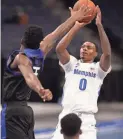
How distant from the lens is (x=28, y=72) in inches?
158

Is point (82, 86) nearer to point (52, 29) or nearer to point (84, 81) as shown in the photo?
point (84, 81)

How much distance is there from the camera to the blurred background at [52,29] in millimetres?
13852

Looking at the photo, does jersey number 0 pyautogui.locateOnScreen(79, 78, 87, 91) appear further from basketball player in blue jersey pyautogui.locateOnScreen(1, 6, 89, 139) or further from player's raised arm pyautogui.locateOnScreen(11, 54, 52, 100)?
player's raised arm pyautogui.locateOnScreen(11, 54, 52, 100)

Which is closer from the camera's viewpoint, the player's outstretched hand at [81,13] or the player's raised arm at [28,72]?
the player's raised arm at [28,72]

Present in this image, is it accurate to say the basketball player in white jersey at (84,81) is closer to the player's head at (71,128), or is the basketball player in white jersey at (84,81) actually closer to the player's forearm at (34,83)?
the player's forearm at (34,83)

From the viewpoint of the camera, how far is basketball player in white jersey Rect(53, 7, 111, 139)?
5137 millimetres

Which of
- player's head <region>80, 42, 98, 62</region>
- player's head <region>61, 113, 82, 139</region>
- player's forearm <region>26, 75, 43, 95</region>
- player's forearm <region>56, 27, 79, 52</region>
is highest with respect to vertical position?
player's forearm <region>56, 27, 79, 52</region>

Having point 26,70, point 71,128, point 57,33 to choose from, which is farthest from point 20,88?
point 71,128

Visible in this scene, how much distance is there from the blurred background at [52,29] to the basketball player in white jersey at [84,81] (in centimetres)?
692

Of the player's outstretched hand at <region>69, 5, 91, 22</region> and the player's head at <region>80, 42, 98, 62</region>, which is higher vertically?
the player's outstretched hand at <region>69, 5, 91, 22</region>

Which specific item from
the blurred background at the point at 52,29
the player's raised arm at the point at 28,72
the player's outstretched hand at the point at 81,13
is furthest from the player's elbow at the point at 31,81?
the blurred background at the point at 52,29

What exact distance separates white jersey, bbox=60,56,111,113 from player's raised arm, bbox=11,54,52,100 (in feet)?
3.66

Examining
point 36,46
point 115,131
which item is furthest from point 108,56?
point 115,131

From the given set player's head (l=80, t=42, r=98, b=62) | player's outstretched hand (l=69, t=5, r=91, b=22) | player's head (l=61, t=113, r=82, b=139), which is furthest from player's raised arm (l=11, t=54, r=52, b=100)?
player's head (l=80, t=42, r=98, b=62)
